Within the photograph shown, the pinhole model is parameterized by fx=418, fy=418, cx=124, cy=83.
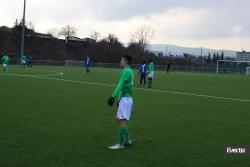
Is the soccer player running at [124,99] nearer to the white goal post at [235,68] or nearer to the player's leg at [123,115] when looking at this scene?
the player's leg at [123,115]

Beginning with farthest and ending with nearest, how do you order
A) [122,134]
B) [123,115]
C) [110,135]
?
1. [110,135]
2. [122,134]
3. [123,115]

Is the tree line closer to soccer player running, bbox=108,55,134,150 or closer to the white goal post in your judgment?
the white goal post

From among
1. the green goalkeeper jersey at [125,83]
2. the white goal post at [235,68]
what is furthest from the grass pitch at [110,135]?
the white goal post at [235,68]

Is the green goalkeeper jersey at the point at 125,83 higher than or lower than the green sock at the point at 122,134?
higher

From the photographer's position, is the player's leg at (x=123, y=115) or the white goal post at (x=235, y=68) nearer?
the player's leg at (x=123, y=115)

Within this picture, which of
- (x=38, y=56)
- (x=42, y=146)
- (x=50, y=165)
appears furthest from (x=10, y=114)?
(x=38, y=56)

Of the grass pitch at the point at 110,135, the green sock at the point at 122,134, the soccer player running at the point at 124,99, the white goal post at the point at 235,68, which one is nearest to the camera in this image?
the grass pitch at the point at 110,135

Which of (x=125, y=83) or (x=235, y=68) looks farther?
(x=235, y=68)

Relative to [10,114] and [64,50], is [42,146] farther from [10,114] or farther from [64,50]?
[64,50]

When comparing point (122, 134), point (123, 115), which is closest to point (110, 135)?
point (122, 134)

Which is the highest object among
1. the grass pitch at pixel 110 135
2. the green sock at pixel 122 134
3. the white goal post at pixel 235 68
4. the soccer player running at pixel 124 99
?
the white goal post at pixel 235 68

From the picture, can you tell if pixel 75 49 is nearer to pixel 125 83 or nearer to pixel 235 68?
pixel 235 68

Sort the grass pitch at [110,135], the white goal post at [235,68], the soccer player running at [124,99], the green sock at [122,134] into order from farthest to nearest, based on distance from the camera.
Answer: the white goal post at [235,68]
the green sock at [122,134]
the soccer player running at [124,99]
the grass pitch at [110,135]

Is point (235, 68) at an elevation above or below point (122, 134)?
above
